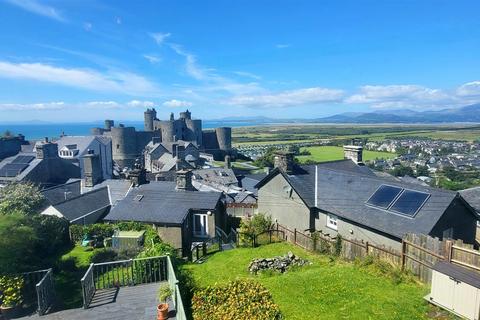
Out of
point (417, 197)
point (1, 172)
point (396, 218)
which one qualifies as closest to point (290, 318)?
point (396, 218)

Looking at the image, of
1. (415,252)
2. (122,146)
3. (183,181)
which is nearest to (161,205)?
(183,181)

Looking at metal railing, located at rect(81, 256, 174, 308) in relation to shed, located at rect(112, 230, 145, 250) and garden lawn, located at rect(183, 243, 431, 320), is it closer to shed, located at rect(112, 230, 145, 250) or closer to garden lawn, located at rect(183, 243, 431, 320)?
garden lawn, located at rect(183, 243, 431, 320)

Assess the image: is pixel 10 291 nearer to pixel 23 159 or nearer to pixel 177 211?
pixel 177 211

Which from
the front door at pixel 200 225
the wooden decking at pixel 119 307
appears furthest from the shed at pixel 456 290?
the front door at pixel 200 225

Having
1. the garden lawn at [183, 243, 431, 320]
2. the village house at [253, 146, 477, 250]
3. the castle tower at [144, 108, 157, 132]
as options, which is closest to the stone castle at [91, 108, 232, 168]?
the castle tower at [144, 108, 157, 132]

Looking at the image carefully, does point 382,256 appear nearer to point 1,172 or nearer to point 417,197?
point 417,197

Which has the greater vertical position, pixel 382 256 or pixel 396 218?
pixel 396 218
